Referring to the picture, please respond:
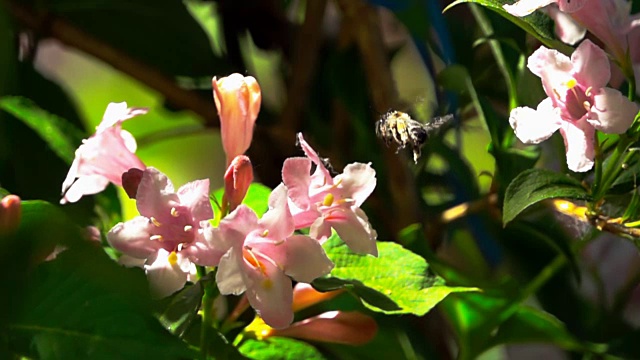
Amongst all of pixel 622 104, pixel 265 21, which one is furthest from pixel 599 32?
pixel 265 21

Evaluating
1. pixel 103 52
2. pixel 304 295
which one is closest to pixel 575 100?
pixel 304 295

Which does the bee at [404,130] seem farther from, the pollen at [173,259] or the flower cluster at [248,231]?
the pollen at [173,259]

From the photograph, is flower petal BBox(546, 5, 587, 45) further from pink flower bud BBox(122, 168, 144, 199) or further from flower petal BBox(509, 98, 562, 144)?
pink flower bud BBox(122, 168, 144, 199)

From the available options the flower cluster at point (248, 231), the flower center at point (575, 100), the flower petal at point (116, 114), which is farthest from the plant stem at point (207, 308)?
the flower center at point (575, 100)

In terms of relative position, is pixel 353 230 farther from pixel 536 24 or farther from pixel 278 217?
pixel 536 24

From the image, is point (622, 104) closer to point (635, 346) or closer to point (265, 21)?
point (635, 346)
